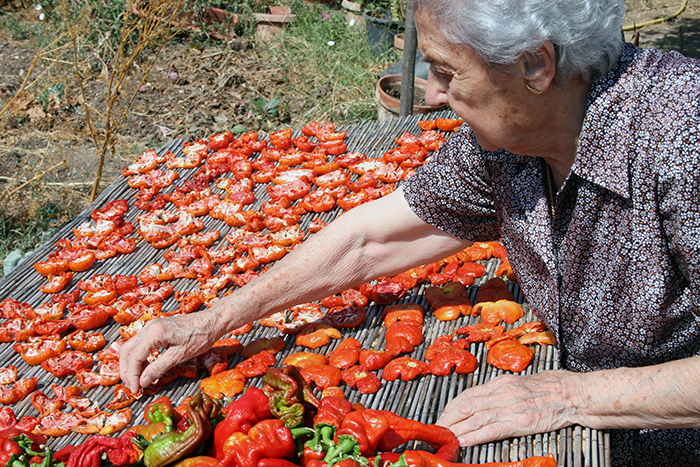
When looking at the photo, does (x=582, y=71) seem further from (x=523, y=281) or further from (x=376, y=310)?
(x=376, y=310)

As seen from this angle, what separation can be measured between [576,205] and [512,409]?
2.34 ft

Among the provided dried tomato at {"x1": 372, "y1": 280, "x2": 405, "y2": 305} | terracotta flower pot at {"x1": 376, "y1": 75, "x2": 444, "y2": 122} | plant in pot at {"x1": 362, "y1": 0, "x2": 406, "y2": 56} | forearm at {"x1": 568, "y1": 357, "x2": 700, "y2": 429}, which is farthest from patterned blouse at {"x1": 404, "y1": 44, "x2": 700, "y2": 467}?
plant in pot at {"x1": 362, "y1": 0, "x2": 406, "y2": 56}

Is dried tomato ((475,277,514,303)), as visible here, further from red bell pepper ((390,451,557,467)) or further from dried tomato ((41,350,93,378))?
dried tomato ((41,350,93,378))

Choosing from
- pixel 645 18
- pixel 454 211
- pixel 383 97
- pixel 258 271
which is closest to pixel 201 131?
pixel 383 97

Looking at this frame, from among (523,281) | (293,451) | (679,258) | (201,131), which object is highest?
(679,258)

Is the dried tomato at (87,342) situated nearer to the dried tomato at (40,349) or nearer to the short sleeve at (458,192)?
the dried tomato at (40,349)

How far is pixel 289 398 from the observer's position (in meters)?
1.92

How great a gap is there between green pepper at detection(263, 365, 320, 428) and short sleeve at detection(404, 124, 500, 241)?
901 mm

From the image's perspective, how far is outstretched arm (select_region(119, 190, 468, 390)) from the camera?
245cm

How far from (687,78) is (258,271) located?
2.39 meters

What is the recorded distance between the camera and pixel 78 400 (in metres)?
2.66

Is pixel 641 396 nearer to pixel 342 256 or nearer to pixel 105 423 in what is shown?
pixel 342 256

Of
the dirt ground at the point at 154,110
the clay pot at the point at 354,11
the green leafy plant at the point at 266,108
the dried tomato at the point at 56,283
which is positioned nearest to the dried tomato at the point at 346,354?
the dried tomato at the point at 56,283

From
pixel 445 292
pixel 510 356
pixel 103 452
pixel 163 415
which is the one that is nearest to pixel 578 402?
pixel 510 356
